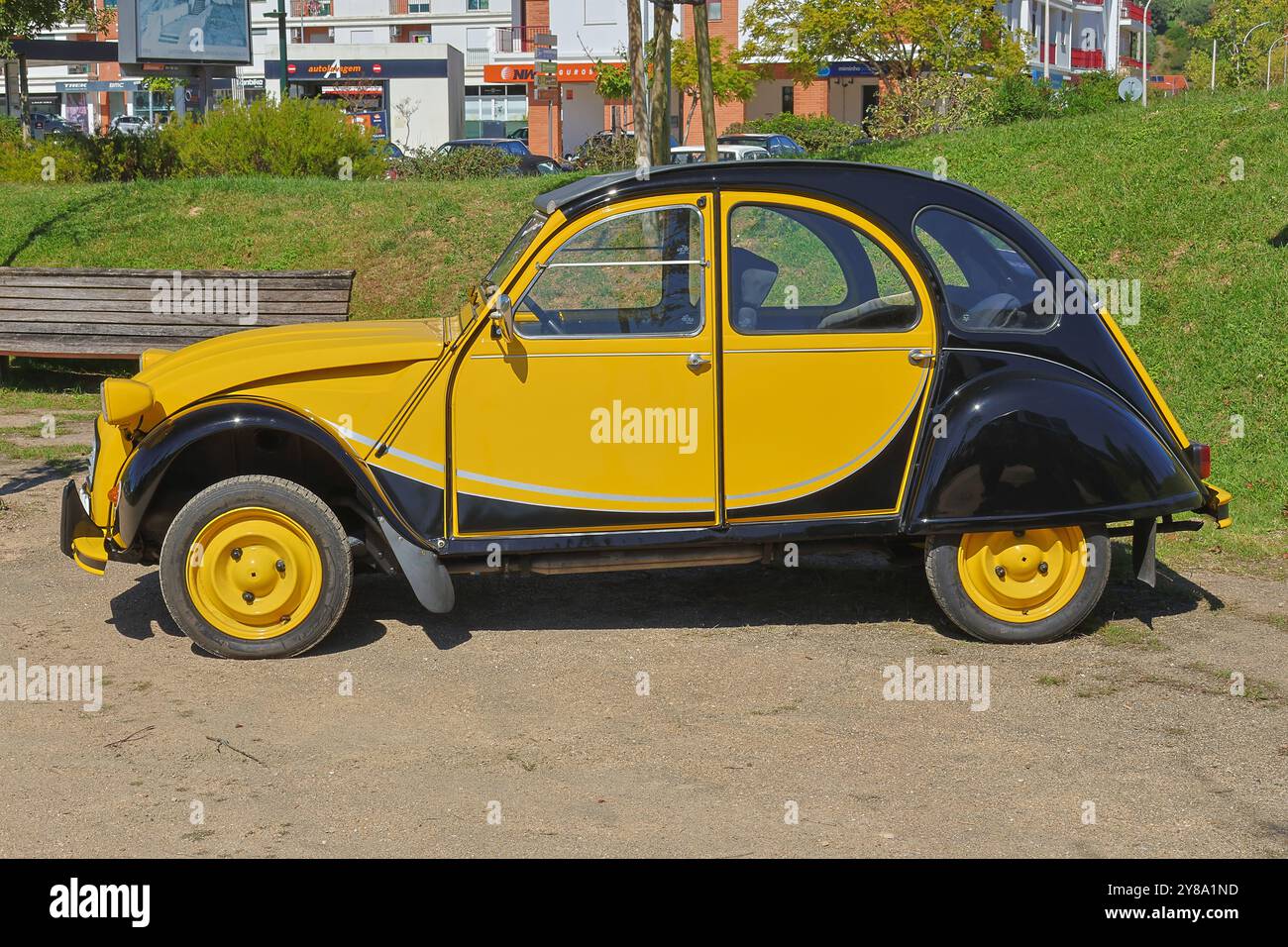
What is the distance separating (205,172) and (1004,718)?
1750cm

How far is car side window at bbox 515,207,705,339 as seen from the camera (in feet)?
20.6

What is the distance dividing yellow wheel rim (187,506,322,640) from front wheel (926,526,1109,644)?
9.02ft

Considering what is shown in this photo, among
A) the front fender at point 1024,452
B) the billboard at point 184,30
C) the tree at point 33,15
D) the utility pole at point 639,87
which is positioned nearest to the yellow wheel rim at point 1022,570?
the front fender at point 1024,452

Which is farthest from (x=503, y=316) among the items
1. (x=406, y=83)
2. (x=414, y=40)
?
(x=414, y=40)

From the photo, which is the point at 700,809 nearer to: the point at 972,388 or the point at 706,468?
the point at 706,468

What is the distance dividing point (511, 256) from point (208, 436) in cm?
153

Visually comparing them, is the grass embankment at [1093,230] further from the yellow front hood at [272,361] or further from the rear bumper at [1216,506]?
the yellow front hood at [272,361]

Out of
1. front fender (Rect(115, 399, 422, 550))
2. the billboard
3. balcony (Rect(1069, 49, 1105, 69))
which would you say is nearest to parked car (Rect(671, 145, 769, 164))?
the billboard

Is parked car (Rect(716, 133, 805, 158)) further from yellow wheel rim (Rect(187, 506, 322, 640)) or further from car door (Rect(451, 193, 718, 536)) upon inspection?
yellow wheel rim (Rect(187, 506, 322, 640))

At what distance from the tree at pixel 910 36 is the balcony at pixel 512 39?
26.6 meters

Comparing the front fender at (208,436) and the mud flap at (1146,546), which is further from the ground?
the front fender at (208,436)

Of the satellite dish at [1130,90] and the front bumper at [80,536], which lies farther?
the satellite dish at [1130,90]

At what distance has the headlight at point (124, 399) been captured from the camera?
605cm

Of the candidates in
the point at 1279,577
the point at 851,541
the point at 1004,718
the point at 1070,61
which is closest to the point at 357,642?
the point at 851,541
